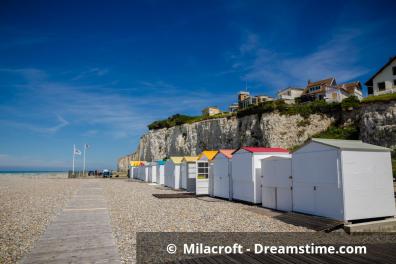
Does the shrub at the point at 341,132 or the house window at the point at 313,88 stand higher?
the house window at the point at 313,88

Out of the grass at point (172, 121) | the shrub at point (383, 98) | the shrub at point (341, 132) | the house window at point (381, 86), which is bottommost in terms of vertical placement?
the shrub at point (341, 132)

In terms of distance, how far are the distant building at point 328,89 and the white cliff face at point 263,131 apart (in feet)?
38.1

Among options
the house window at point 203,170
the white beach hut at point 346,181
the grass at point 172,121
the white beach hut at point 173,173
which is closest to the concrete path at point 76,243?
the white beach hut at point 346,181

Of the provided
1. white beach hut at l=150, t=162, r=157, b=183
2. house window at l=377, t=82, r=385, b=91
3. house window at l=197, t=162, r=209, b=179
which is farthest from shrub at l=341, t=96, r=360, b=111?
white beach hut at l=150, t=162, r=157, b=183

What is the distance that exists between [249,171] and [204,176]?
23.1 ft

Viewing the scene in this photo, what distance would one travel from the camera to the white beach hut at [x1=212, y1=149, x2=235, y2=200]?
17.7 m

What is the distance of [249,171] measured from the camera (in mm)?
15281

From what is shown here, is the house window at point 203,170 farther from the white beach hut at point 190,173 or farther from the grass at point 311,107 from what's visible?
the grass at point 311,107

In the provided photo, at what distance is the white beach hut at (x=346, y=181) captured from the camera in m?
9.66

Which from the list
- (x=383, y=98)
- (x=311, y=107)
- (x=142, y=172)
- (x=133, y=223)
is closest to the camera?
(x=133, y=223)

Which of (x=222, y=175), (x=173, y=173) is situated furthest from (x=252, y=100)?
(x=222, y=175)

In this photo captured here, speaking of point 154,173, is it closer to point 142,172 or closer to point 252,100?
point 142,172

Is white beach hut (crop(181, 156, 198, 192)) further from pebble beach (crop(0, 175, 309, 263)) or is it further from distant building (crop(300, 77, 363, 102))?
distant building (crop(300, 77, 363, 102))

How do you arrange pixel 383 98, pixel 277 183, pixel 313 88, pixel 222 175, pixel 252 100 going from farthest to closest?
pixel 252 100
pixel 313 88
pixel 383 98
pixel 222 175
pixel 277 183
